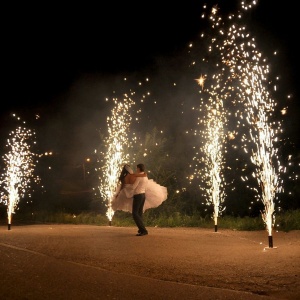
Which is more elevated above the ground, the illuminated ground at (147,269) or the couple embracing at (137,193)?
the couple embracing at (137,193)

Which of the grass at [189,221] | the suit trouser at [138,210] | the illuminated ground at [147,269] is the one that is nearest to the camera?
the illuminated ground at [147,269]

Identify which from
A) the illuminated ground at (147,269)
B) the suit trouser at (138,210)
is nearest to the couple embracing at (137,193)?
the suit trouser at (138,210)

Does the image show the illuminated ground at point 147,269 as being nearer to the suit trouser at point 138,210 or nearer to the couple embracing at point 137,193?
the suit trouser at point 138,210

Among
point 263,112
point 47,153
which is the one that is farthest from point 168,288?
point 47,153

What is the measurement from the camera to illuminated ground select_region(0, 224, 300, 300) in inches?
239

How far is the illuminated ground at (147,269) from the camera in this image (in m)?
6.07

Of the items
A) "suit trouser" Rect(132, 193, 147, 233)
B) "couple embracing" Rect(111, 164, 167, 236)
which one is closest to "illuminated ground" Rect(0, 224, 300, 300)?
"suit trouser" Rect(132, 193, 147, 233)

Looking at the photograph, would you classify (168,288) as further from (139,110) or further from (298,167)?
(139,110)

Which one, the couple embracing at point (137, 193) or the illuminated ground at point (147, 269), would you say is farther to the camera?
the couple embracing at point (137, 193)

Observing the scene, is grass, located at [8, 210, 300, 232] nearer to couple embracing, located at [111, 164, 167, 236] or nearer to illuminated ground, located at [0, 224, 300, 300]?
couple embracing, located at [111, 164, 167, 236]

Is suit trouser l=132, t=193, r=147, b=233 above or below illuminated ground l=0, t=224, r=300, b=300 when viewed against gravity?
above

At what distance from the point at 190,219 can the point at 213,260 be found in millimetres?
11203

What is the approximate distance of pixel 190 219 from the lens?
1952cm

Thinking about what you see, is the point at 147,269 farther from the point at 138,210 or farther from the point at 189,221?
the point at 189,221
